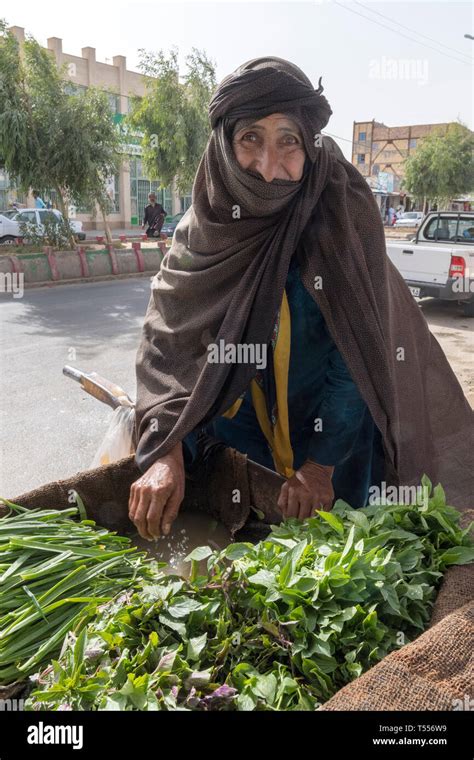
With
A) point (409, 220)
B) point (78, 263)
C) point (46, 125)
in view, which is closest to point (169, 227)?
point (46, 125)

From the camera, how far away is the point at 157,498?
1888mm

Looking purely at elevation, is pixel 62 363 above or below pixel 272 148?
below

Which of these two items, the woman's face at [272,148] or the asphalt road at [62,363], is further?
the asphalt road at [62,363]

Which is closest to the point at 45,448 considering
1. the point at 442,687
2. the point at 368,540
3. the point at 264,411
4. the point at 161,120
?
the point at 264,411

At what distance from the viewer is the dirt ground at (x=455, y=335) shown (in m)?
7.15

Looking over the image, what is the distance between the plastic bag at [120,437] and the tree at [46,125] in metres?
13.6

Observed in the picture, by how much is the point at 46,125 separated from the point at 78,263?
338 cm

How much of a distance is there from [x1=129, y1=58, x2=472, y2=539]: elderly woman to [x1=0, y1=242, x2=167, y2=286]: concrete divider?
11881mm

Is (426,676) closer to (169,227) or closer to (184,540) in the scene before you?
(184,540)

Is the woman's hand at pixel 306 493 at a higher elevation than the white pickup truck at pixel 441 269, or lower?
lower

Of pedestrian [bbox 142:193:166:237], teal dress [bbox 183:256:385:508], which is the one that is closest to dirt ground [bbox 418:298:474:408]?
teal dress [bbox 183:256:385:508]

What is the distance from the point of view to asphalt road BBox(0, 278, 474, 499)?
4.93m

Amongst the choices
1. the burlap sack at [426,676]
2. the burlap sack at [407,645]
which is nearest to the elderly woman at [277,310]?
the burlap sack at [407,645]

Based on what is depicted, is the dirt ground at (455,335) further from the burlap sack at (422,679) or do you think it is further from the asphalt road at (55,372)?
the burlap sack at (422,679)
